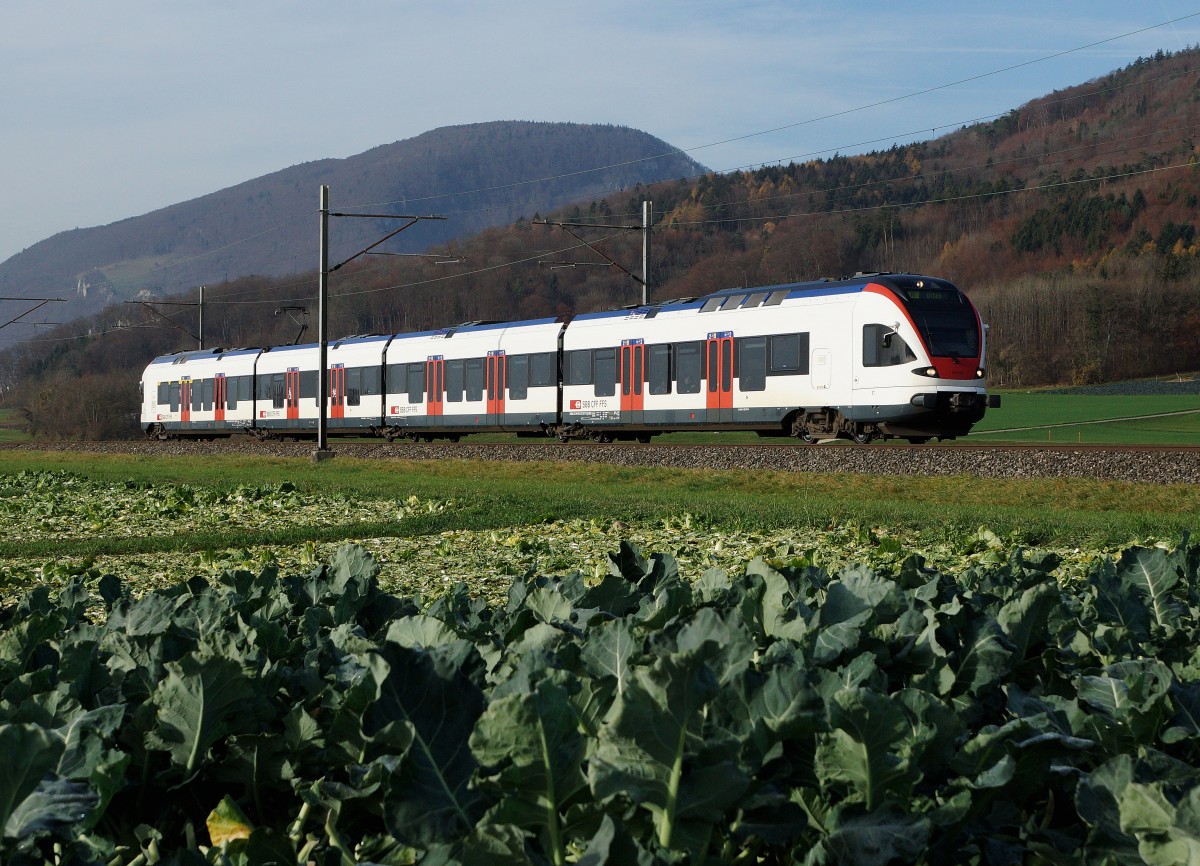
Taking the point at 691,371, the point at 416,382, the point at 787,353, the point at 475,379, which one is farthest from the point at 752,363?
the point at 416,382

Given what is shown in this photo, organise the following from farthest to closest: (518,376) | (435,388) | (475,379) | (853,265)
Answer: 1. (853,265)
2. (435,388)
3. (475,379)
4. (518,376)

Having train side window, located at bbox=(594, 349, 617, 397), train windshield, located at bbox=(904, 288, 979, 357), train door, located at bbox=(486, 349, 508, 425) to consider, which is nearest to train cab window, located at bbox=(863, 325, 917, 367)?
train windshield, located at bbox=(904, 288, 979, 357)

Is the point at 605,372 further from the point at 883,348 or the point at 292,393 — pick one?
the point at 292,393

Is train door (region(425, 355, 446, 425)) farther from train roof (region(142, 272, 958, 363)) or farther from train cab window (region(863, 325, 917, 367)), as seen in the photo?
train cab window (region(863, 325, 917, 367))

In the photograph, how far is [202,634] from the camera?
2578 mm

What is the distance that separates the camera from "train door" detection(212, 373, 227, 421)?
47531 millimetres

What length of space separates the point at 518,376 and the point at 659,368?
5.86 metres

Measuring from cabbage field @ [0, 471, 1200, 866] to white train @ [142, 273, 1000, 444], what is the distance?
22464mm

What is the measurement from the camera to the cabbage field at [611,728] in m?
1.41

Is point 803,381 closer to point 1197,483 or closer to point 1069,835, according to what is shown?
point 1197,483

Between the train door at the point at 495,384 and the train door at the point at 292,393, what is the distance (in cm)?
1088

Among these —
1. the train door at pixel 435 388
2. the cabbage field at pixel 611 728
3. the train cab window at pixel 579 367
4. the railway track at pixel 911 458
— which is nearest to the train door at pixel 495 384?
the train door at pixel 435 388

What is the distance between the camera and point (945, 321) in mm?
25266

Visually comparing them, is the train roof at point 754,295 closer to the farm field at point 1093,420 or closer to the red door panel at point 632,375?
the red door panel at point 632,375
